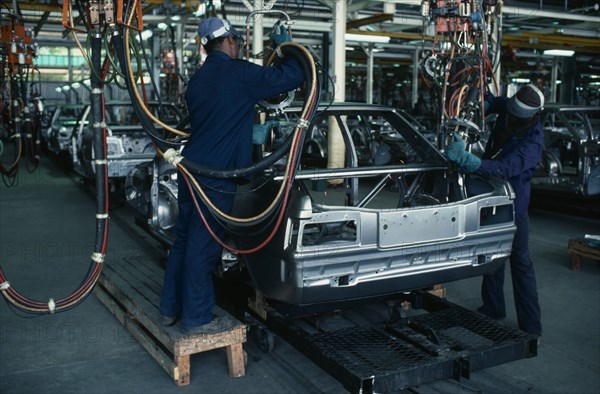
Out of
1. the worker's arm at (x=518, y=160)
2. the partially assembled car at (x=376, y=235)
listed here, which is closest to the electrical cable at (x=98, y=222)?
the partially assembled car at (x=376, y=235)

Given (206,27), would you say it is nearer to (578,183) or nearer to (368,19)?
(578,183)

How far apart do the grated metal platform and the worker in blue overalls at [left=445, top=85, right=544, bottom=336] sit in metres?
0.63

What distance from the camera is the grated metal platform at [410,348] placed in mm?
2889

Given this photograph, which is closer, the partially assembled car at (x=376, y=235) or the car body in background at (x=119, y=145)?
the partially assembled car at (x=376, y=235)

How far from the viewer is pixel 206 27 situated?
337 centimetres

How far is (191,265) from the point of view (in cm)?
340

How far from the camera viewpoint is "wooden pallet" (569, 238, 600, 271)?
5480 mm

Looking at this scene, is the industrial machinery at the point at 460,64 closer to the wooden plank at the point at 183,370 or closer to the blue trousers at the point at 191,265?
the blue trousers at the point at 191,265

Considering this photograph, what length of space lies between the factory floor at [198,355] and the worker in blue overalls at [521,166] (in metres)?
0.29

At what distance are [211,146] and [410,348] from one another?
5.04 feet

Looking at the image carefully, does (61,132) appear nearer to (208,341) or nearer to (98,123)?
(98,123)

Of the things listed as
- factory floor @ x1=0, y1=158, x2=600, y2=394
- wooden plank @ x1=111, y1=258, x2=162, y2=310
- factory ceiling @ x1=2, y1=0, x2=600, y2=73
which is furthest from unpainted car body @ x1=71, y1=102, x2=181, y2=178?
wooden plank @ x1=111, y1=258, x2=162, y2=310

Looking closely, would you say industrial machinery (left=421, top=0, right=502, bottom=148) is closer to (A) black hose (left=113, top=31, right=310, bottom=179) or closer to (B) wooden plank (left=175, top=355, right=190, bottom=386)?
(A) black hose (left=113, top=31, right=310, bottom=179)

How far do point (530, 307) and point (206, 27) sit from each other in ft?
8.98
